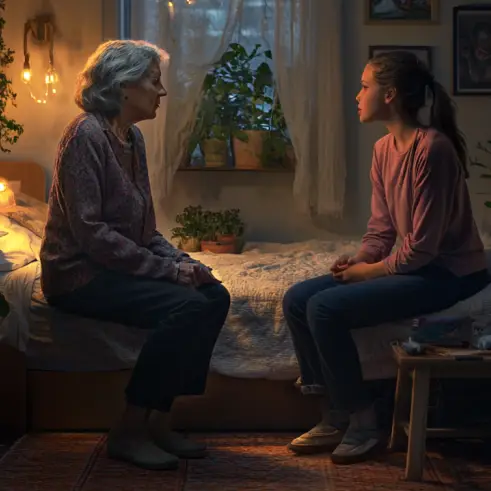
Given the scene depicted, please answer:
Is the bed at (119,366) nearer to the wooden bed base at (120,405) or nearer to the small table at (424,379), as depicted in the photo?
the wooden bed base at (120,405)

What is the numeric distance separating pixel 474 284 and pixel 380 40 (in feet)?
7.10

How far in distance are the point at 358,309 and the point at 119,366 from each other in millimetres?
738

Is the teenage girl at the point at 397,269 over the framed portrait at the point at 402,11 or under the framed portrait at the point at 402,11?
under

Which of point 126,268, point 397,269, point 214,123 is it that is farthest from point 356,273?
point 214,123

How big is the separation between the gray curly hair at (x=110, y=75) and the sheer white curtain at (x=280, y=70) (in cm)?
161

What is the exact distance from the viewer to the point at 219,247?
13.5 ft

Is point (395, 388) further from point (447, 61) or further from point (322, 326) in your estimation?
point (447, 61)

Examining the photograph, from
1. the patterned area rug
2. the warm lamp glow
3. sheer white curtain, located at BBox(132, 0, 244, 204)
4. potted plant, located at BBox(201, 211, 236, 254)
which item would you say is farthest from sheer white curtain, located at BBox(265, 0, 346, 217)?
the patterned area rug

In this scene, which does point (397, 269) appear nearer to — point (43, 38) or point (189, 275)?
point (189, 275)

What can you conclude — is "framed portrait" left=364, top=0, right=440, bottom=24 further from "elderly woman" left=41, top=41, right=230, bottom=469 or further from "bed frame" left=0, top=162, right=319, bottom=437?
"bed frame" left=0, top=162, right=319, bottom=437

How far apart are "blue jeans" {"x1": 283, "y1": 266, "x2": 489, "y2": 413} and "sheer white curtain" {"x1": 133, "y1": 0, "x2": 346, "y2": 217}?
185cm

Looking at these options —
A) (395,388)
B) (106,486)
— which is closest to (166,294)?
(106,486)

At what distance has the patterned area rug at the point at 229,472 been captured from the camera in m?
2.35

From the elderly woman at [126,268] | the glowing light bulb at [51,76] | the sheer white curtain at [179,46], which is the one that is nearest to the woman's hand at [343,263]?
the elderly woman at [126,268]
